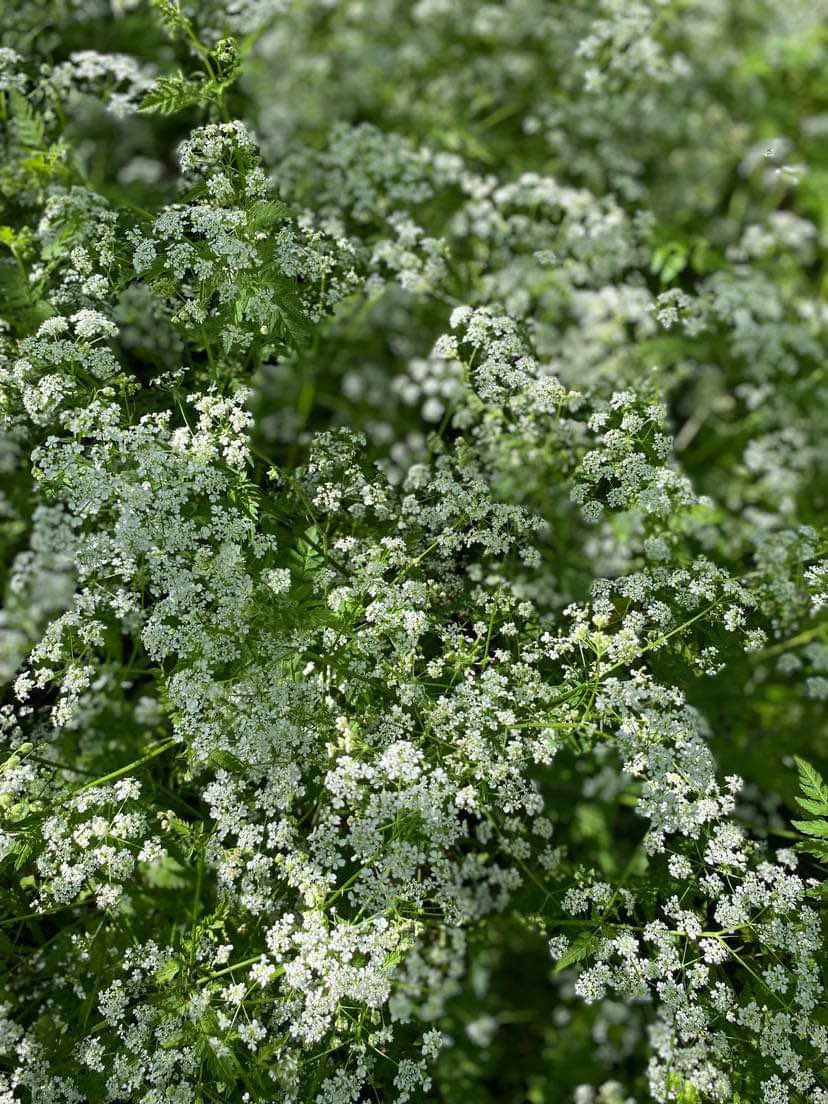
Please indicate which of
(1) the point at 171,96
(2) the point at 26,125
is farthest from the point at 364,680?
(2) the point at 26,125

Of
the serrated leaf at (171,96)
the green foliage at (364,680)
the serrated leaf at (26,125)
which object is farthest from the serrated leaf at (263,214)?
the serrated leaf at (26,125)

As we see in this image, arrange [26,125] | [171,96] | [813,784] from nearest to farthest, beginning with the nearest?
[813,784] < [171,96] < [26,125]

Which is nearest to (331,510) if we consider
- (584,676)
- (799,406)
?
(584,676)

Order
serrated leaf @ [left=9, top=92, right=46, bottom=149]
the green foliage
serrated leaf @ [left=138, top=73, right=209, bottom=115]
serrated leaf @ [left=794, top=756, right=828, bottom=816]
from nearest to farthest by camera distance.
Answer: the green foliage, serrated leaf @ [left=794, top=756, right=828, bottom=816], serrated leaf @ [left=138, top=73, right=209, bottom=115], serrated leaf @ [left=9, top=92, right=46, bottom=149]

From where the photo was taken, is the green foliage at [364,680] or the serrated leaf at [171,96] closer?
the green foliage at [364,680]

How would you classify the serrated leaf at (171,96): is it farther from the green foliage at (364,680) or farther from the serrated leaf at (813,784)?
the serrated leaf at (813,784)

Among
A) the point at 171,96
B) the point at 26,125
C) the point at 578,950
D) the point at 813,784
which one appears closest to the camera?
the point at 578,950

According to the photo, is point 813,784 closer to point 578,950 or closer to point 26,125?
point 578,950

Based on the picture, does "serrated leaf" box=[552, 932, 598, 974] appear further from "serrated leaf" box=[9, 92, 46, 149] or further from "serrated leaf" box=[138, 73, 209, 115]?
"serrated leaf" box=[9, 92, 46, 149]

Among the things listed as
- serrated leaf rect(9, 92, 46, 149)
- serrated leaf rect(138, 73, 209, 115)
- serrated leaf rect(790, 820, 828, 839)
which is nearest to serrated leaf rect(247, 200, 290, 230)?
serrated leaf rect(138, 73, 209, 115)
